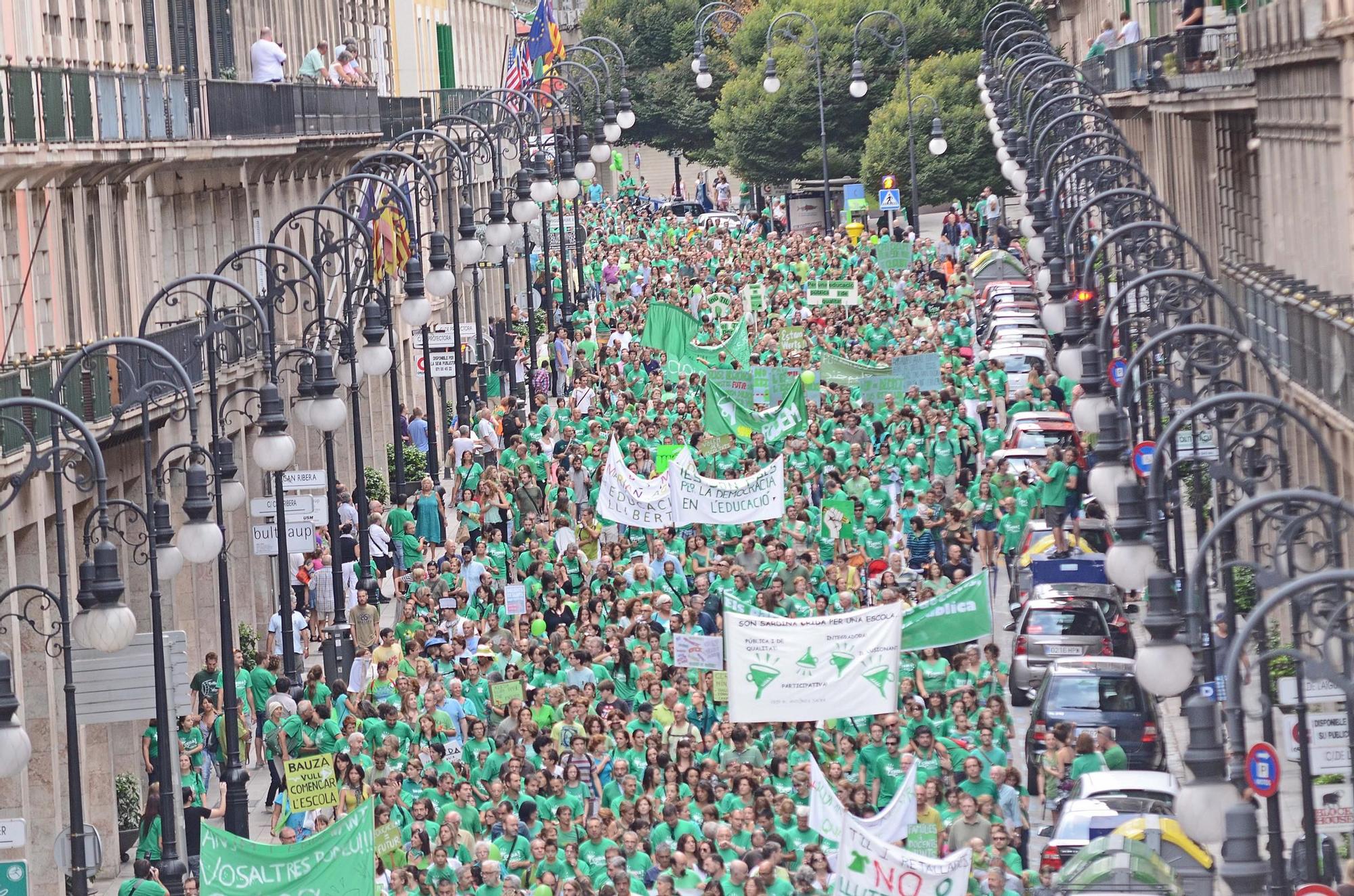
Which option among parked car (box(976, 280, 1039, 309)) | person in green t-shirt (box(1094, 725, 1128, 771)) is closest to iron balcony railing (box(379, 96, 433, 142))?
parked car (box(976, 280, 1039, 309))

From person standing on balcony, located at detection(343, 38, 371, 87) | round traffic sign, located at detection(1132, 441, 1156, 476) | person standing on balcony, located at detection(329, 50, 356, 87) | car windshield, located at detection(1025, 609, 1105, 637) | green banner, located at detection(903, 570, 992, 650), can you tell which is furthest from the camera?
person standing on balcony, located at detection(343, 38, 371, 87)

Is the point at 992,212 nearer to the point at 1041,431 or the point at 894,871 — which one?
the point at 1041,431

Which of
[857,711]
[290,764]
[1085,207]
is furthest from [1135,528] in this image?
[1085,207]

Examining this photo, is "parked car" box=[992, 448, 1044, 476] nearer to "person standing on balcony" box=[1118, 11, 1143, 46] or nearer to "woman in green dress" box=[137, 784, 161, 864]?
"woman in green dress" box=[137, 784, 161, 864]

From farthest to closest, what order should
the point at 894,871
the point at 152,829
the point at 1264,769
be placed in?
the point at 152,829 < the point at 894,871 < the point at 1264,769

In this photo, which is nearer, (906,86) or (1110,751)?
(1110,751)

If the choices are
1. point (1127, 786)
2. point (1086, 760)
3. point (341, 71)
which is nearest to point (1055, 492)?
point (1086, 760)
